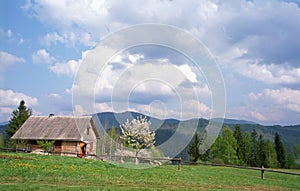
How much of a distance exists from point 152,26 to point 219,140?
50.5 metres

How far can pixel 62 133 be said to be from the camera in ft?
149

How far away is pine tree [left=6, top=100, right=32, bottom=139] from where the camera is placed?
62.5 meters

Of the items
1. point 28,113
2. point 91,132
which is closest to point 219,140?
point 91,132

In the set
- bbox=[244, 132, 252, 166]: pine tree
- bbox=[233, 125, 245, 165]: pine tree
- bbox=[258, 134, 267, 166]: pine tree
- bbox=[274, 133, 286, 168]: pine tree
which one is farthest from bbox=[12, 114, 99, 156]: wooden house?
bbox=[274, 133, 286, 168]: pine tree

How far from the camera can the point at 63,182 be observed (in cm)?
1384

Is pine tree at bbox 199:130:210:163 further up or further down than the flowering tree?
further down

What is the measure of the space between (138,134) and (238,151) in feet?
107

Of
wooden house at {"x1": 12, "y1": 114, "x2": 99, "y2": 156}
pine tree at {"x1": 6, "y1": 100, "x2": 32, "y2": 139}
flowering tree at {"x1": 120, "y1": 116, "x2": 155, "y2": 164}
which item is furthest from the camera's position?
pine tree at {"x1": 6, "y1": 100, "x2": 32, "y2": 139}

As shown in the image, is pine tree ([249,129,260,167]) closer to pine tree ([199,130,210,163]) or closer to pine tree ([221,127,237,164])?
pine tree ([221,127,237,164])

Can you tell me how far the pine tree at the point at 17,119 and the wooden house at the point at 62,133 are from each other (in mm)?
14544

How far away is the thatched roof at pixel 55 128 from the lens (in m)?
45.0

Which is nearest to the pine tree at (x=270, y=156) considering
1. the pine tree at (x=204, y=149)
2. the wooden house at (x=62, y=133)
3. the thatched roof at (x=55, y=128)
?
the pine tree at (x=204, y=149)

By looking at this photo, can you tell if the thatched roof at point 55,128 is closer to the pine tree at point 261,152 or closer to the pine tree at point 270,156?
the pine tree at point 261,152

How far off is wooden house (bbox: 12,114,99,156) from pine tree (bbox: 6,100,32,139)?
47.7ft
